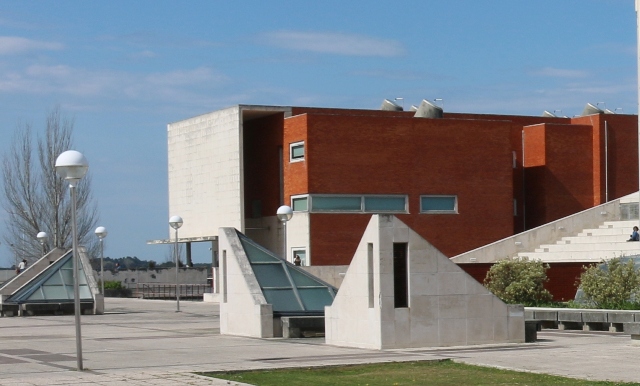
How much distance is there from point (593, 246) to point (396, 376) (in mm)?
30816

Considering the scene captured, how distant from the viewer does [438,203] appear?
56531mm

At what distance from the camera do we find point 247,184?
6003cm

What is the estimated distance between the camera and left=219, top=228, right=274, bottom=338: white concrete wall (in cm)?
2491

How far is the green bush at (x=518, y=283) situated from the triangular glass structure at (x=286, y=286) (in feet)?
20.5

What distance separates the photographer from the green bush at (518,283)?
30562mm

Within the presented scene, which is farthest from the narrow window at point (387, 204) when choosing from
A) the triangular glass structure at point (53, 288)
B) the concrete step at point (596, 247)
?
the triangular glass structure at point (53, 288)

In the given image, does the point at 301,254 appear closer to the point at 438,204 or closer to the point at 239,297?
the point at 438,204

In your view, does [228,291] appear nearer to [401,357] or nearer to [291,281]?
[291,281]

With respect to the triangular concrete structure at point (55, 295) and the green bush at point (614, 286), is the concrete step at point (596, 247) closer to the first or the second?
the green bush at point (614, 286)

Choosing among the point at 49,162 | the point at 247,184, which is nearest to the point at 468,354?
the point at 247,184

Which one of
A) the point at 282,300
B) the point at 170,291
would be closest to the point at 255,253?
the point at 282,300

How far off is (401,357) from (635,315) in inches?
324

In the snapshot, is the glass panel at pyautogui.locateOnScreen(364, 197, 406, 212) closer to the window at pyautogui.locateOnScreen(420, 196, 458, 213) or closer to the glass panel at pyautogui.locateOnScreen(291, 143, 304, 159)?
the window at pyautogui.locateOnScreen(420, 196, 458, 213)

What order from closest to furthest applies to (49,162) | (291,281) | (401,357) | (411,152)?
(401,357) → (291,281) → (411,152) → (49,162)
